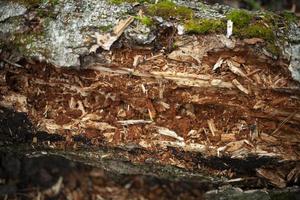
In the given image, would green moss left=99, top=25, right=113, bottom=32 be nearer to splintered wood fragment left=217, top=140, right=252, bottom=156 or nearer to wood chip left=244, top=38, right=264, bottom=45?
wood chip left=244, top=38, right=264, bottom=45

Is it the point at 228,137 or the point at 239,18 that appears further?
the point at 228,137

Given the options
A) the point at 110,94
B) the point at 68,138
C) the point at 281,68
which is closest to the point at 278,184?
the point at 281,68

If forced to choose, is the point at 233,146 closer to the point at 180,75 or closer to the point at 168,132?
the point at 168,132

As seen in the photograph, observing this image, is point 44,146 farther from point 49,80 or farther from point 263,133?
point 263,133

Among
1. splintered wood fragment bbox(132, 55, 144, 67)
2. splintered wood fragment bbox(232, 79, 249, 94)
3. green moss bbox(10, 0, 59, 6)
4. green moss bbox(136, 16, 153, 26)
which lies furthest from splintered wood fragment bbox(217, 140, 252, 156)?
green moss bbox(10, 0, 59, 6)

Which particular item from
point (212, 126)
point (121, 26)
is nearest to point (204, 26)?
point (121, 26)

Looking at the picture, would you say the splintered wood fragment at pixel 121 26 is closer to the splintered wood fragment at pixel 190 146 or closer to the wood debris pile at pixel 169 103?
the wood debris pile at pixel 169 103
